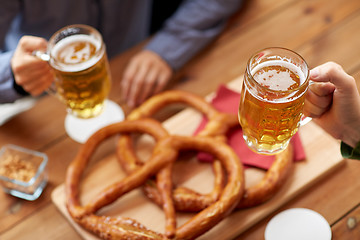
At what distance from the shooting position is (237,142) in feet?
3.94

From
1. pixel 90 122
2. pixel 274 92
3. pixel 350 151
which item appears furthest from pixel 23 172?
pixel 350 151

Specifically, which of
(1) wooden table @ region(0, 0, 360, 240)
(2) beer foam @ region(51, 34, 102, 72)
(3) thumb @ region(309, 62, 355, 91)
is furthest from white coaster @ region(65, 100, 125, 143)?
(3) thumb @ region(309, 62, 355, 91)

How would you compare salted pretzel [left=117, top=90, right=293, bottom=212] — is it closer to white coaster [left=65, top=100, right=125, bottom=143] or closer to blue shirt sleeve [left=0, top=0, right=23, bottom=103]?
white coaster [left=65, top=100, right=125, bottom=143]

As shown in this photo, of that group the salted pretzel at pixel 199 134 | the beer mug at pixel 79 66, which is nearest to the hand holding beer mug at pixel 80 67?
the beer mug at pixel 79 66

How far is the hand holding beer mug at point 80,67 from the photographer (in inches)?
42.1

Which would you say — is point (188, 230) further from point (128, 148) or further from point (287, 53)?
point (287, 53)

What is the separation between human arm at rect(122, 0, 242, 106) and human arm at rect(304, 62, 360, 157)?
1.82ft

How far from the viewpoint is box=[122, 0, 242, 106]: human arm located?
1374mm

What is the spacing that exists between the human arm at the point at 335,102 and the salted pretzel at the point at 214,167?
16cm

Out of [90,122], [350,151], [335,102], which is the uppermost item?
[335,102]

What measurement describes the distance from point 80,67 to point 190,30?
57 centimetres

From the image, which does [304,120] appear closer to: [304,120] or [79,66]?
[304,120]

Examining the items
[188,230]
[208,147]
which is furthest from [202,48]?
[188,230]

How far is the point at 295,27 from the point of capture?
152cm
